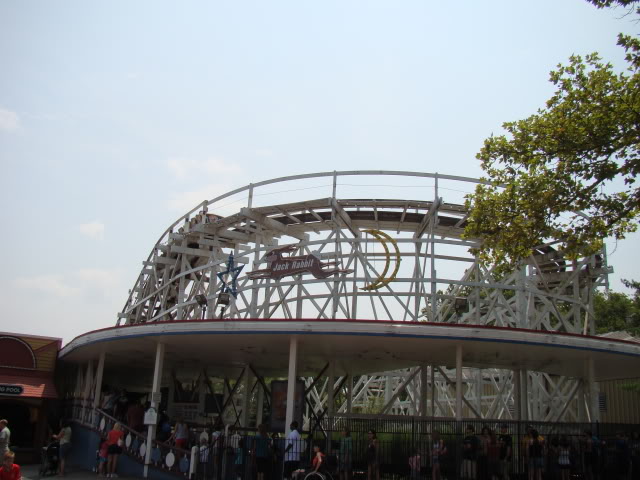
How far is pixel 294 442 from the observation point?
14914 millimetres

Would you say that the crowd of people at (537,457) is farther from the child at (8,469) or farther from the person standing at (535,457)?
the child at (8,469)

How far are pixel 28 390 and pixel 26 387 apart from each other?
0.57ft

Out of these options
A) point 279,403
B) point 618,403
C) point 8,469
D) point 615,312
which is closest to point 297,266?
point 279,403

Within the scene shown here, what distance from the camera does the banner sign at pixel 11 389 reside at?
Answer: 23.3m

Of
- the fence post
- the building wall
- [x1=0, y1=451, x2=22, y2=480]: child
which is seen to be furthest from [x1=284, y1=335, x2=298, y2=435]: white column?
the building wall

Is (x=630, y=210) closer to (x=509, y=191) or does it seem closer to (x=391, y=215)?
(x=509, y=191)

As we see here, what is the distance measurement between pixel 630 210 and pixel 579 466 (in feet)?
20.9

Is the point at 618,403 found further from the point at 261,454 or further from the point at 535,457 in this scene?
the point at 261,454

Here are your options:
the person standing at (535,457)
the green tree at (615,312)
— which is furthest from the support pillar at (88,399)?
the green tree at (615,312)

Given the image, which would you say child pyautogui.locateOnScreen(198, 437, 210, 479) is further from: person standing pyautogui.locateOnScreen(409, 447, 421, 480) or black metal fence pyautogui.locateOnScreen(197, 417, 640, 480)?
person standing pyautogui.locateOnScreen(409, 447, 421, 480)

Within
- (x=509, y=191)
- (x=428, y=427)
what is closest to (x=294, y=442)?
(x=428, y=427)

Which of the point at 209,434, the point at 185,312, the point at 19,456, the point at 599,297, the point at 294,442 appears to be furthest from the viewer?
the point at 599,297

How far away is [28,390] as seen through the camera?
23938mm

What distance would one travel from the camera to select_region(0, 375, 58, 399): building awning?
23453 mm
